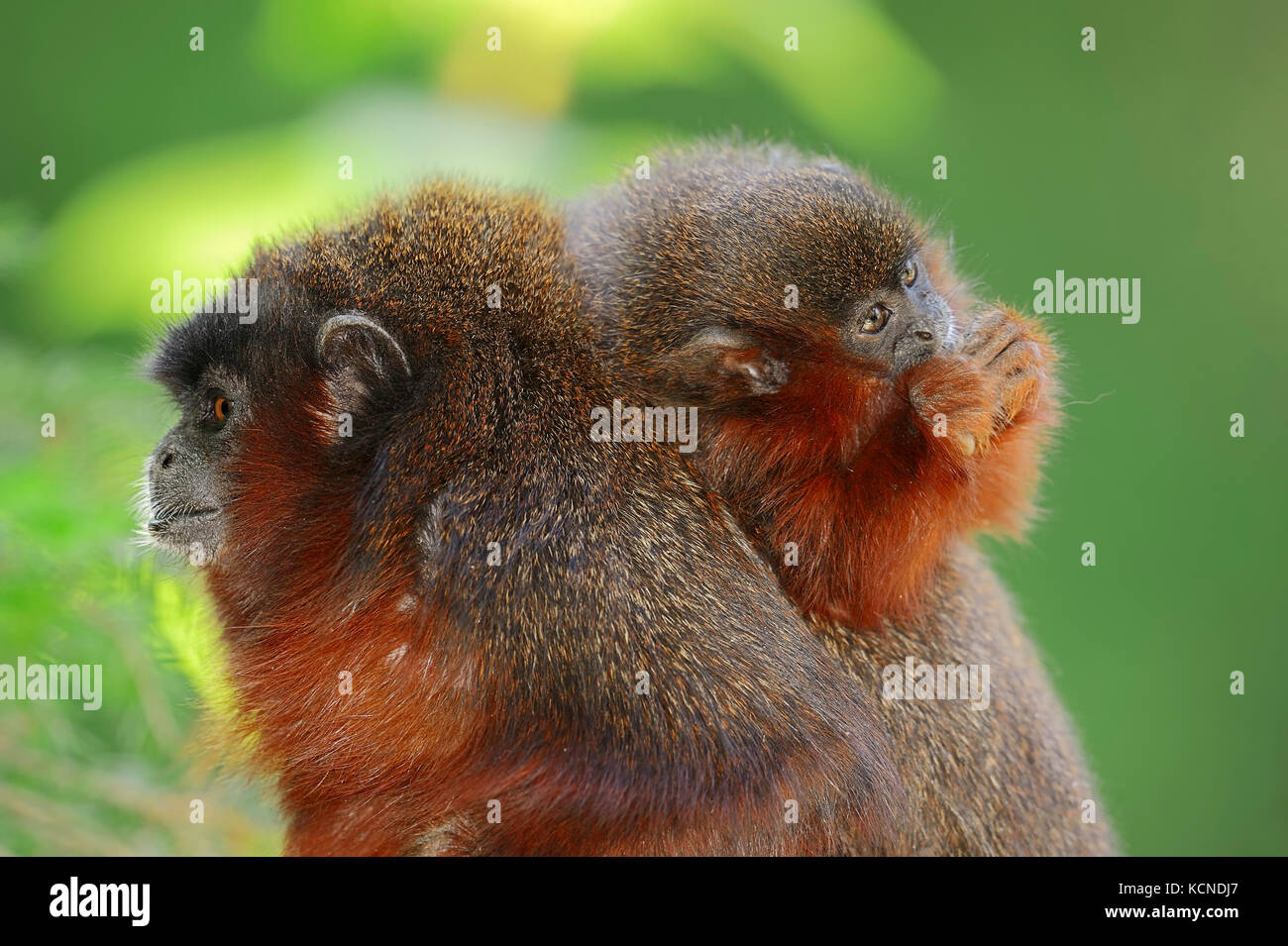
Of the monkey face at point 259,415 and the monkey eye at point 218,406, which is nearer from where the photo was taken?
the monkey face at point 259,415

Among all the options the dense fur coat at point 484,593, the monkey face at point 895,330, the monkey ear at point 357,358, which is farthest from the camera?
the monkey face at point 895,330

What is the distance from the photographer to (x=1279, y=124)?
15.5ft

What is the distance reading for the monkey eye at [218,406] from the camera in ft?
6.91

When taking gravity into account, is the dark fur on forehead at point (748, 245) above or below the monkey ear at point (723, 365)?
above

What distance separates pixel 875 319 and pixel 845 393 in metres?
0.14

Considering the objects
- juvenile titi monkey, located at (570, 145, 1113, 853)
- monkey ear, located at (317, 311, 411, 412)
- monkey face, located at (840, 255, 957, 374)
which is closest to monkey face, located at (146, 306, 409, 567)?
monkey ear, located at (317, 311, 411, 412)

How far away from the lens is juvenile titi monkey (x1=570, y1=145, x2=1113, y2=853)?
2047 mm

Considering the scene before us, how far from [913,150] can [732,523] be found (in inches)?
88.3

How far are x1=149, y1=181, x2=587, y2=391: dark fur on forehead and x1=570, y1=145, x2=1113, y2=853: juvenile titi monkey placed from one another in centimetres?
13

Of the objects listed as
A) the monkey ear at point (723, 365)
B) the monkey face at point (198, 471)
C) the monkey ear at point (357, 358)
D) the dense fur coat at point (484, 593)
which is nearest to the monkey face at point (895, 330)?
the monkey ear at point (723, 365)

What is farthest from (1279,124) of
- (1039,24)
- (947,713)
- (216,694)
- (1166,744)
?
(216,694)

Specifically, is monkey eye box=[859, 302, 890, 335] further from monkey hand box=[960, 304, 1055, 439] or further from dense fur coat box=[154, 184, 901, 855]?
dense fur coat box=[154, 184, 901, 855]

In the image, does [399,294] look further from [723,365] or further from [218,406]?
[723,365]

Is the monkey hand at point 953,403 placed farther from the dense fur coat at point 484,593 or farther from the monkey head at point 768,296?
the dense fur coat at point 484,593
